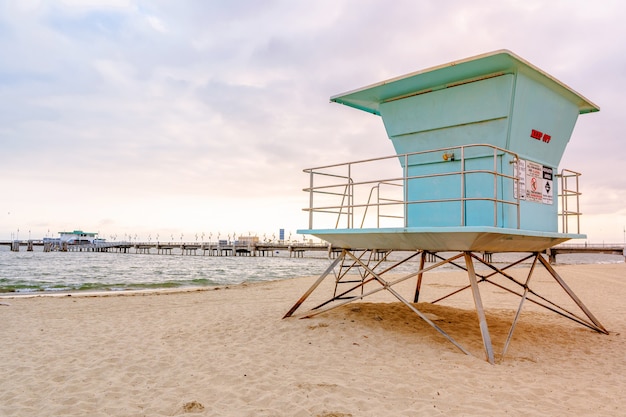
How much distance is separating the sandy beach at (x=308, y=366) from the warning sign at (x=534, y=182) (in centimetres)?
276

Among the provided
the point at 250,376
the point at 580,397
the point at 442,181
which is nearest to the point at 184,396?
the point at 250,376

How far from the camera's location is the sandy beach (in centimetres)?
512

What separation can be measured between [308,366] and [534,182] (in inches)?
210

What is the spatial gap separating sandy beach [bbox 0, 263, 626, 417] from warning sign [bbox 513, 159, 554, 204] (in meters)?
2.76

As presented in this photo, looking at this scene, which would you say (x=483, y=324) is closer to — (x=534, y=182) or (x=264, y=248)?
(x=534, y=182)

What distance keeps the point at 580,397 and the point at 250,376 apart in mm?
4200

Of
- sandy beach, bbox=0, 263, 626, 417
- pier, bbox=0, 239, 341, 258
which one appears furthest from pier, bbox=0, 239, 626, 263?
sandy beach, bbox=0, 263, 626, 417

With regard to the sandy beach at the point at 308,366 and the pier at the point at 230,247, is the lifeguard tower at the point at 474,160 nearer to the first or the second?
the sandy beach at the point at 308,366

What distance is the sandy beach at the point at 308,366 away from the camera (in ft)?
16.8

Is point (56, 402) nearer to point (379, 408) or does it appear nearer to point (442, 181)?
point (379, 408)

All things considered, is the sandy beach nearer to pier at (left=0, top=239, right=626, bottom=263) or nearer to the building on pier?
pier at (left=0, top=239, right=626, bottom=263)

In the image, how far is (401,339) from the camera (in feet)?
26.5

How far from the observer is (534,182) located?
27.1ft

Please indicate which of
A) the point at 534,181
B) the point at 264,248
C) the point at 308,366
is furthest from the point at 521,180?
the point at 264,248
